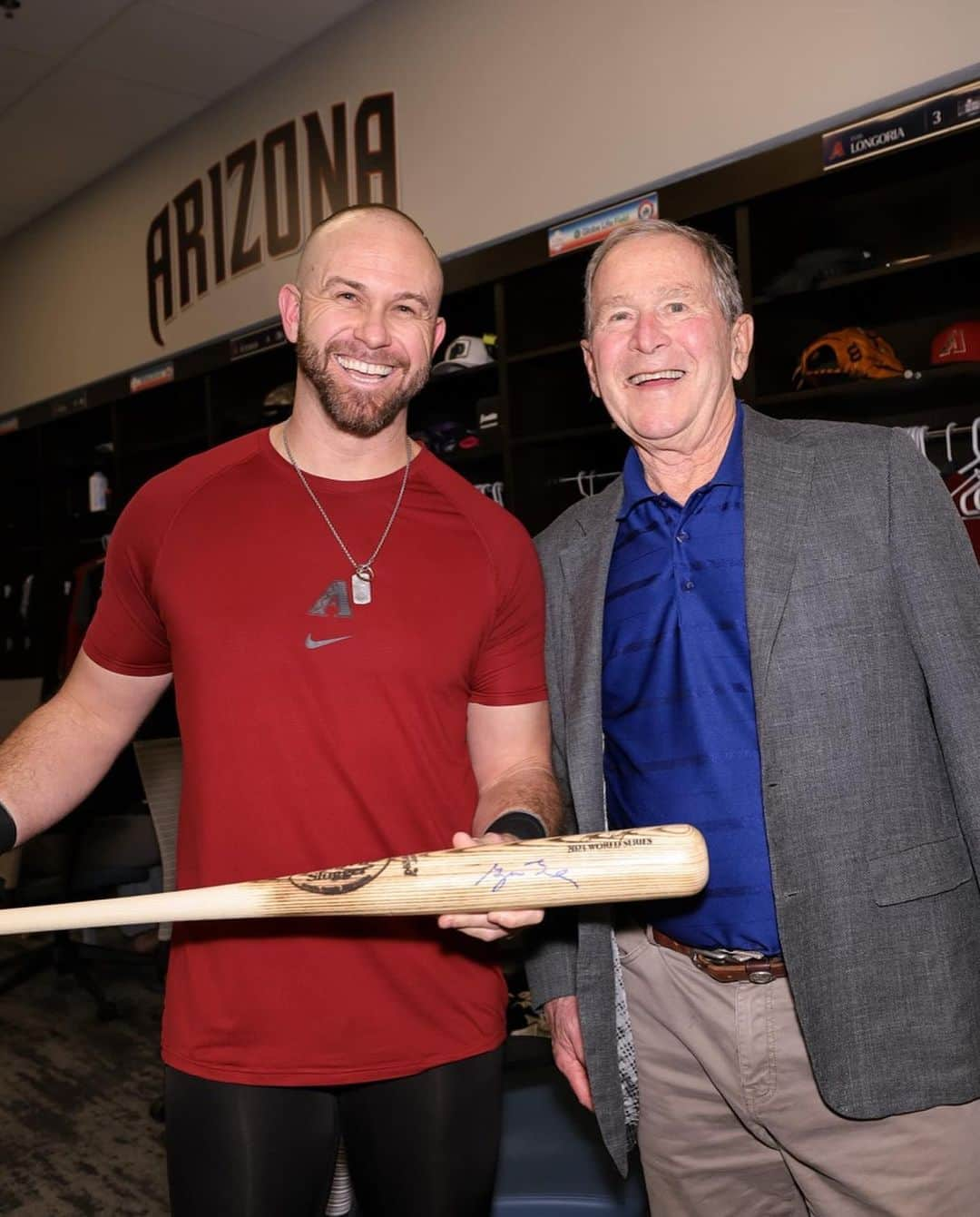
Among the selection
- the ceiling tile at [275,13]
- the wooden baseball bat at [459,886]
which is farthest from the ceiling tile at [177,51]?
the wooden baseball bat at [459,886]

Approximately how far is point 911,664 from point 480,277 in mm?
3206

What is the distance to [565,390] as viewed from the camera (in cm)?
432

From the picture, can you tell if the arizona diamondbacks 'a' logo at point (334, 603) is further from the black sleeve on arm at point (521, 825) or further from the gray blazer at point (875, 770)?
the gray blazer at point (875, 770)

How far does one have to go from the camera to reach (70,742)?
57.4 inches

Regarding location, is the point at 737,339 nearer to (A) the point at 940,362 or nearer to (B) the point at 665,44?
(A) the point at 940,362

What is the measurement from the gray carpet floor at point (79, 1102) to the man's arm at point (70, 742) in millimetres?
1656

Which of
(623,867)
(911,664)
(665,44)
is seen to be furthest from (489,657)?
(665,44)

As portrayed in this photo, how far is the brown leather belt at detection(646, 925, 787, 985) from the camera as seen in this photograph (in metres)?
1.39

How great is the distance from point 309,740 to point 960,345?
7.91 ft

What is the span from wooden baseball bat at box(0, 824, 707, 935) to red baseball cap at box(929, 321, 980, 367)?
2.33 meters

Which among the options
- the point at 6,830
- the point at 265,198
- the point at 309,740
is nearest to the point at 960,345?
the point at 309,740

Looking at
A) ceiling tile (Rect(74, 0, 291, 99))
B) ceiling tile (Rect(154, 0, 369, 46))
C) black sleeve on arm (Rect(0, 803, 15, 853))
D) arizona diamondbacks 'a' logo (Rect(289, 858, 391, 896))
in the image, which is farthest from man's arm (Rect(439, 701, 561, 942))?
ceiling tile (Rect(74, 0, 291, 99))

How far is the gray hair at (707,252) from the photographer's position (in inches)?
61.9

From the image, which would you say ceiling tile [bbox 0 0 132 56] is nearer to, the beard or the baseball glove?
the baseball glove
